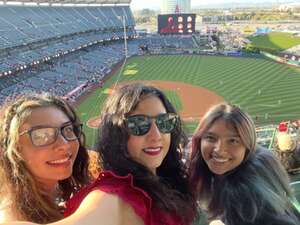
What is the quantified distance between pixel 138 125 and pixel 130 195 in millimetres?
512

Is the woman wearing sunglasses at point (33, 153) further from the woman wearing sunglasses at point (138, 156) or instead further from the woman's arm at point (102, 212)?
the woman's arm at point (102, 212)

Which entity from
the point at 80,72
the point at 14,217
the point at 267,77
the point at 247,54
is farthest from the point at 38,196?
the point at 247,54

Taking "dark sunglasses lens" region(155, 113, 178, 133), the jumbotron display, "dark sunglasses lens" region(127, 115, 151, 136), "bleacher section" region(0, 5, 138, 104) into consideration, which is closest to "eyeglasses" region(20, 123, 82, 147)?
"dark sunglasses lens" region(127, 115, 151, 136)

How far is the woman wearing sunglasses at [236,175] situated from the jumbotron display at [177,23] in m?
61.7

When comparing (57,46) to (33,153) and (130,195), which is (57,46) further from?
(130,195)

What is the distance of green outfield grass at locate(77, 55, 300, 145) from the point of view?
89.4 feet

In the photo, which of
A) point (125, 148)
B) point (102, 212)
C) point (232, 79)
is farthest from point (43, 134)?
point (232, 79)

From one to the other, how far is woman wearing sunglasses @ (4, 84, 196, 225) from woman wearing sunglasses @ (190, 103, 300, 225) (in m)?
0.66

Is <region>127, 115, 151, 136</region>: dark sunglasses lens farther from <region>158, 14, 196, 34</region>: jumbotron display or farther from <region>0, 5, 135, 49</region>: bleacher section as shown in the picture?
<region>158, 14, 196, 34</region>: jumbotron display

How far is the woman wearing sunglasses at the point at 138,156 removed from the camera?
234 centimetres

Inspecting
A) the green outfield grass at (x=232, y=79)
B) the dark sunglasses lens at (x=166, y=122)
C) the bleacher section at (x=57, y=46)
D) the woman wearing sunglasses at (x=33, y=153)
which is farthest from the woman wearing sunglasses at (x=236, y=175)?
the bleacher section at (x=57, y=46)

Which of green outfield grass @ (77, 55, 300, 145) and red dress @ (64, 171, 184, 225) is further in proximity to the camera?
green outfield grass @ (77, 55, 300, 145)

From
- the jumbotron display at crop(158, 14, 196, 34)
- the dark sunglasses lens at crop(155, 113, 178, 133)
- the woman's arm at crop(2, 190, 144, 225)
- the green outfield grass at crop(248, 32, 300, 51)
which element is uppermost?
the dark sunglasses lens at crop(155, 113, 178, 133)

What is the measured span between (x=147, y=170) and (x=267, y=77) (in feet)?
121
